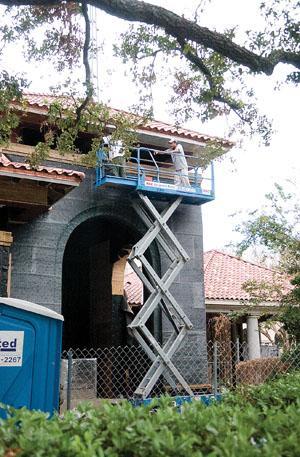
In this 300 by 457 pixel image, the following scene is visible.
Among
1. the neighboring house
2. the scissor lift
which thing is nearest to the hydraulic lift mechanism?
the scissor lift

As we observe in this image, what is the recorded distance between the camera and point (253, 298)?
51.0 ft

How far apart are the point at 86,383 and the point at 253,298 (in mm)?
6332

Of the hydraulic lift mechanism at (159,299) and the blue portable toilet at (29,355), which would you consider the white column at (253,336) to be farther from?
the blue portable toilet at (29,355)

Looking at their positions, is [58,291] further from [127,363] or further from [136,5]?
[136,5]

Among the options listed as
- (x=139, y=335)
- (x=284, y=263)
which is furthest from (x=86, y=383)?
(x=284, y=263)

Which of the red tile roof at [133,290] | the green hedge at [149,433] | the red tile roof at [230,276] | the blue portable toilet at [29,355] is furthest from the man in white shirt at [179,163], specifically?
the green hedge at [149,433]

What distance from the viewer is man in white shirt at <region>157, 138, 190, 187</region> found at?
527 inches

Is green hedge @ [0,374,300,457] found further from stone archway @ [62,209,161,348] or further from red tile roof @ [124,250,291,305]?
red tile roof @ [124,250,291,305]

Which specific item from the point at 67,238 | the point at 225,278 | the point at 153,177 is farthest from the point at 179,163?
the point at 225,278

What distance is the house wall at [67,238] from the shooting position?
38.1ft

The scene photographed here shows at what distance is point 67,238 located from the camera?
40.7 ft

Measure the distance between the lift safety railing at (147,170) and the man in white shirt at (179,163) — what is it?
0.09 metres

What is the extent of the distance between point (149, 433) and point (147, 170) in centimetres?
1098

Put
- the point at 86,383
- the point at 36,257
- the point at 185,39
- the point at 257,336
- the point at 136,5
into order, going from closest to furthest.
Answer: the point at 136,5, the point at 185,39, the point at 86,383, the point at 36,257, the point at 257,336
